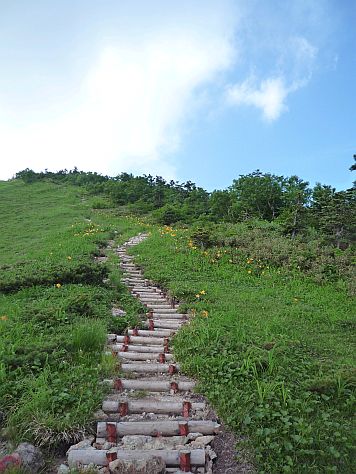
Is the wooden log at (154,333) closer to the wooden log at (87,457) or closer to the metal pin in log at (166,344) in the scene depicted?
the metal pin in log at (166,344)

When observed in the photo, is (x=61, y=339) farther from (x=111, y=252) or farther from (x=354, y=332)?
(x=111, y=252)

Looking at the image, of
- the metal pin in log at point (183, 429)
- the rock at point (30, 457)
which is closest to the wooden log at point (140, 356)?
the metal pin in log at point (183, 429)

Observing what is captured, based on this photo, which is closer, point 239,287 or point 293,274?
point 239,287

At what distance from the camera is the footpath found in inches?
187

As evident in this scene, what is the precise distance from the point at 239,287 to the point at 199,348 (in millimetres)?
6046

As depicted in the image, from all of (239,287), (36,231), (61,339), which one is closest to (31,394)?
(61,339)

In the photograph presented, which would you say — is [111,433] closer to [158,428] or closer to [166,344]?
[158,428]

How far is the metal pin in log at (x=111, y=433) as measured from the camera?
5.18 meters

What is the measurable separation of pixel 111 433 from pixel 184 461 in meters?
1.06

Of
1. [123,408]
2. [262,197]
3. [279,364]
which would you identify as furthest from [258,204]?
[123,408]

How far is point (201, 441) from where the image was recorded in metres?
5.16

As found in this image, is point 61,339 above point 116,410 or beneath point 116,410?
above

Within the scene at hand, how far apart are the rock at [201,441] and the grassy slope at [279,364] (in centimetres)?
39

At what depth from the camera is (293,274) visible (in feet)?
48.5
